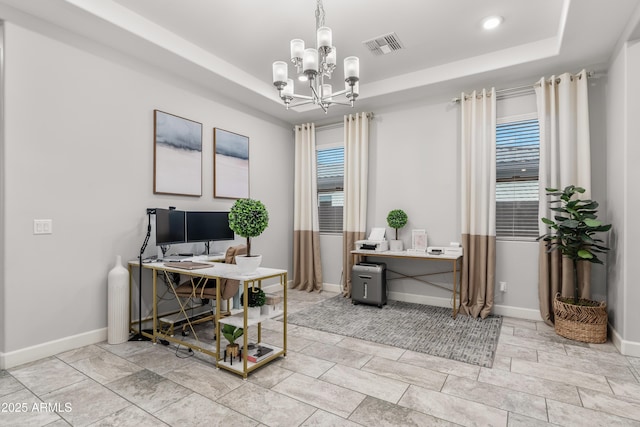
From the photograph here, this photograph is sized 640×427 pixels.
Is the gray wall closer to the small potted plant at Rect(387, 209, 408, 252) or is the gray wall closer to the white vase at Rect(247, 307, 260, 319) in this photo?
the small potted plant at Rect(387, 209, 408, 252)

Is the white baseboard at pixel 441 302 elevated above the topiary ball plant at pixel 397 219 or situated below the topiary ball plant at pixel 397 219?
below

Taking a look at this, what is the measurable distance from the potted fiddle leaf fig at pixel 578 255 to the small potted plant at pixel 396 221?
64.4 inches

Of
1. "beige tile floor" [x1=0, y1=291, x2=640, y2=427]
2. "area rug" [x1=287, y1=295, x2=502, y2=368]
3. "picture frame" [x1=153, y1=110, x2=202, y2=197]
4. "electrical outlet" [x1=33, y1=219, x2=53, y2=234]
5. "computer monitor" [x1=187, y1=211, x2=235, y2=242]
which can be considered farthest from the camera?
"computer monitor" [x1=187, y1=211, x2=235, y2=242]

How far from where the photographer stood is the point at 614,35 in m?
2.97

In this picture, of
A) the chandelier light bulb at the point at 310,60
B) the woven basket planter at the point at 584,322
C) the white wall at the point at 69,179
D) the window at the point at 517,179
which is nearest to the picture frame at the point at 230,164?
the white wall at the point at 69,179

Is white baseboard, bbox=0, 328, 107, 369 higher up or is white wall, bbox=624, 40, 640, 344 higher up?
white wall, bbox=624, 40, 640, 344

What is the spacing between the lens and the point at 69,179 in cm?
296

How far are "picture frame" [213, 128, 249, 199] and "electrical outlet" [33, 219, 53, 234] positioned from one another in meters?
1.78

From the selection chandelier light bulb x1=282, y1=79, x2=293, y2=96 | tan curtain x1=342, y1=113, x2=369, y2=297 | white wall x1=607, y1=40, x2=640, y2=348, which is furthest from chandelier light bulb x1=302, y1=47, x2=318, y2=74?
white wall x1=607, y1=40, x2=640, y2=348

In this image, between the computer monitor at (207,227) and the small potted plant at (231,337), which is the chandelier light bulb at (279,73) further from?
the small potted plant at (231,337)

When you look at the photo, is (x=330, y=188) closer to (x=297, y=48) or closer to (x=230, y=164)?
(x=230, y=164)

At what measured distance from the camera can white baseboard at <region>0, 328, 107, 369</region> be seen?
8.50ft

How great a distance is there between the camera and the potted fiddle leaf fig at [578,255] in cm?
314

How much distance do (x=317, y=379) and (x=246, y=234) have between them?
1178 mm
